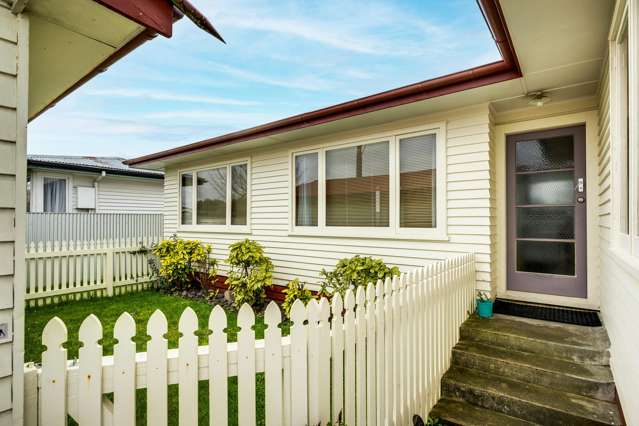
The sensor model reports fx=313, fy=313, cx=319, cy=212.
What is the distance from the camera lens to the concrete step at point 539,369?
2572 mm

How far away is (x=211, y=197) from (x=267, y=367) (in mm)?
6585

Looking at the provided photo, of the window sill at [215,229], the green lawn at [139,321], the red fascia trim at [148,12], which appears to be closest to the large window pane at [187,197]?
the window sill at [215,229]

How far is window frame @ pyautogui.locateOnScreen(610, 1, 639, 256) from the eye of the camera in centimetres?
173

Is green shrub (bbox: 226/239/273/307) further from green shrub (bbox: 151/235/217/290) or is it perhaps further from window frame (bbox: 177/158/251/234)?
green shrub (bbox: 151/235/217/290)

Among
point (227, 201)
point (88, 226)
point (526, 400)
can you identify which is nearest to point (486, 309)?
point (526, 400)

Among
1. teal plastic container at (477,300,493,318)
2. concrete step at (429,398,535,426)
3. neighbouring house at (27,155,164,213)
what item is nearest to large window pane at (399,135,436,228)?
teal plastic container at (477,300,493,318)

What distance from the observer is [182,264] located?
7102 millimetres

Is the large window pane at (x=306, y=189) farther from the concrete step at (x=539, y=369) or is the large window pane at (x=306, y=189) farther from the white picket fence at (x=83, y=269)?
the white picket fence at (x=83, y=269)

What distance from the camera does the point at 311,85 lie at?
17.3m

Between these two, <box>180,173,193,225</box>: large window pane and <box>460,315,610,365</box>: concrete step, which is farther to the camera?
<box>180,173,193,225</box>: large window pane

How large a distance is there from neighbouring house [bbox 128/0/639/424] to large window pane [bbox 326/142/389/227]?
20mm

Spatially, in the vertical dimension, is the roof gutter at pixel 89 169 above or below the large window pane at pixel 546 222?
above

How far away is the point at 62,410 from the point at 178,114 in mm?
20772

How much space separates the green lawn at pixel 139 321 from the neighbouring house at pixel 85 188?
5.84 metres
